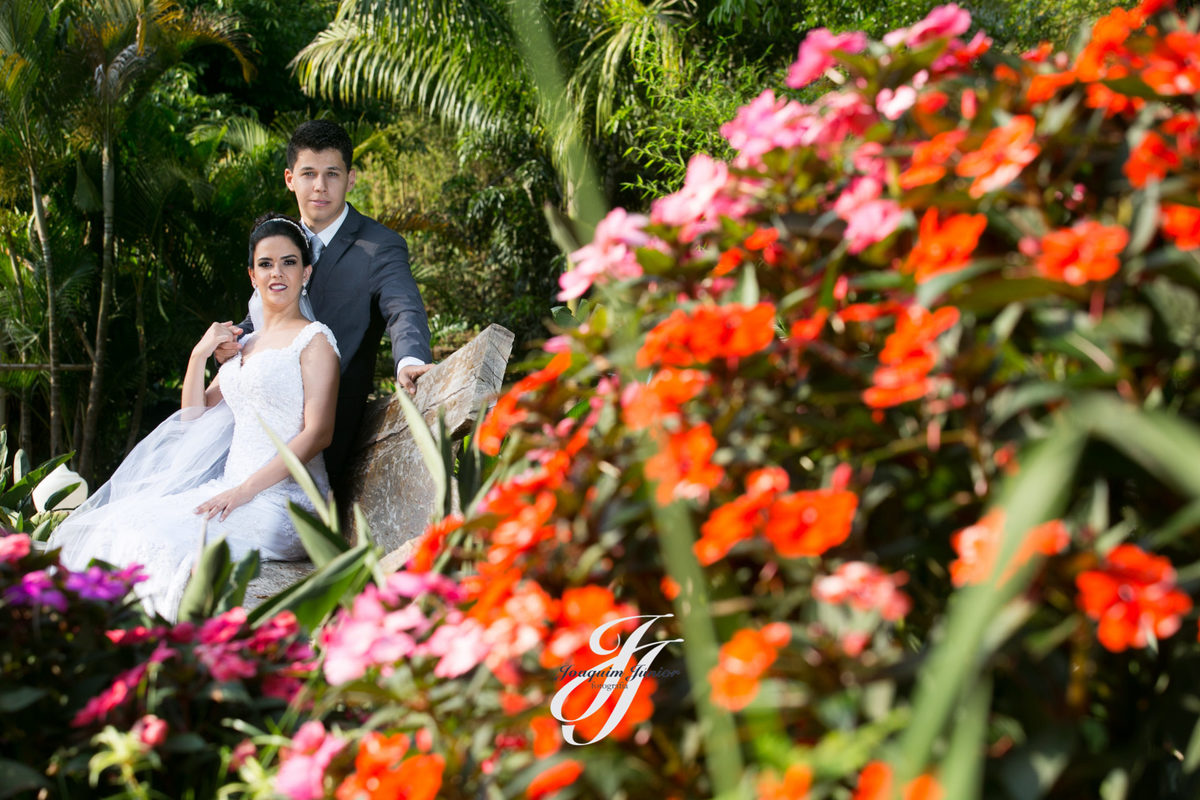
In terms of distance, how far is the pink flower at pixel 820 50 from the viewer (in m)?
1.04

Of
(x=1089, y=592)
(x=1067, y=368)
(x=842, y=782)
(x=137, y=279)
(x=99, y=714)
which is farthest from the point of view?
(x=137, y=279)

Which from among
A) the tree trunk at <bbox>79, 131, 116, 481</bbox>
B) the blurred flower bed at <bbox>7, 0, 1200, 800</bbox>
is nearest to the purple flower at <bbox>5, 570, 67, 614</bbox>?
the blurred flower bed at <bbox>7, 0, 1200, 800</bbox>

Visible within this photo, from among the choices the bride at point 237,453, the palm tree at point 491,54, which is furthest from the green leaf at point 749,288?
the palm tree at point 491,54

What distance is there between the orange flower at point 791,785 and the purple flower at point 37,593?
0.87 m

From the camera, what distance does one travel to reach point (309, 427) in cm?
283

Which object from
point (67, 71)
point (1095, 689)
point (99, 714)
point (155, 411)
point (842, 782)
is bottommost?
point (155, 411)

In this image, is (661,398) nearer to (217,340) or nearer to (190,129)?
(217,340)

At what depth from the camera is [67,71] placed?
23.0 ft

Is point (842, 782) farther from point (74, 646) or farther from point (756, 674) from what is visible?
point (74, 646)

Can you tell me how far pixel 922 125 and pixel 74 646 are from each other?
1.14m

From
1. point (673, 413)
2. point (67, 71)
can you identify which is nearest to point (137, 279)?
point (67, 71)

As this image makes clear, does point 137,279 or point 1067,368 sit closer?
point 1067,368

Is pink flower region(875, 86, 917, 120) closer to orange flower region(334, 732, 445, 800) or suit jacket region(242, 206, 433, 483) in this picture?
orange flower region(334, 732, 445, 800)

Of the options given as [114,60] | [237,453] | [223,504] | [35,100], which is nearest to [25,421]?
[35,100]
